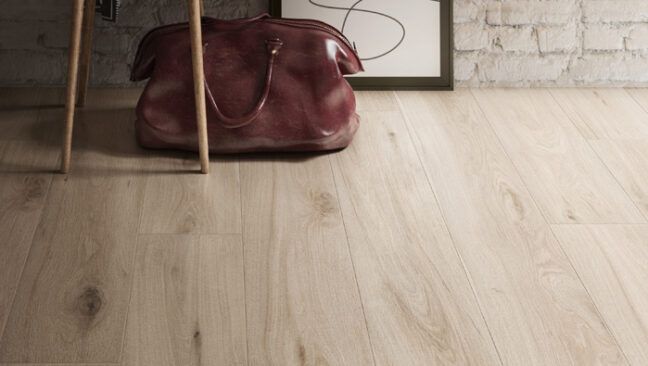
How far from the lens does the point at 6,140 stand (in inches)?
95.5

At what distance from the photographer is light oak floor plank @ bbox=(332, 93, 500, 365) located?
164cm

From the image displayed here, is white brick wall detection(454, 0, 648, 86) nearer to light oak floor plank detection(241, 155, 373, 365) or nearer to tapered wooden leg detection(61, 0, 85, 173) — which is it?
light oak floor plank detection(241, 155, 373, 365)

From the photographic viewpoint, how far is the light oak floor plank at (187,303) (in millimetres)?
1601

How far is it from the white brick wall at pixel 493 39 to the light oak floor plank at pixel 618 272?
925 millimetres

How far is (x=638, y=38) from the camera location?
289 cm

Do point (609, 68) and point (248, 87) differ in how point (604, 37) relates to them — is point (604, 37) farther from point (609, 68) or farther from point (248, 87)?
point (248, 87)

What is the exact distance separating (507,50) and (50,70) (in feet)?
4.12

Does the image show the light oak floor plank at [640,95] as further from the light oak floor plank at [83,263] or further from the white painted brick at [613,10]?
the light oak floor plank at [83,263]

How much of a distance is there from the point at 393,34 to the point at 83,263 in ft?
4.11

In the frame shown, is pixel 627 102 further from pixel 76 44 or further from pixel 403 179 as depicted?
pixel 76 44

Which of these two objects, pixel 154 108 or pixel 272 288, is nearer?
pixel 272 288

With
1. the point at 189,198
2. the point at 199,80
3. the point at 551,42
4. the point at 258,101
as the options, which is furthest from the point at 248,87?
the point at 551,42

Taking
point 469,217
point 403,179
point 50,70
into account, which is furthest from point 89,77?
point 469,217

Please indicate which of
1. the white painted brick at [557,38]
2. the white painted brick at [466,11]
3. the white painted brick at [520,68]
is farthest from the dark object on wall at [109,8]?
the white painted brick at [557,38]
